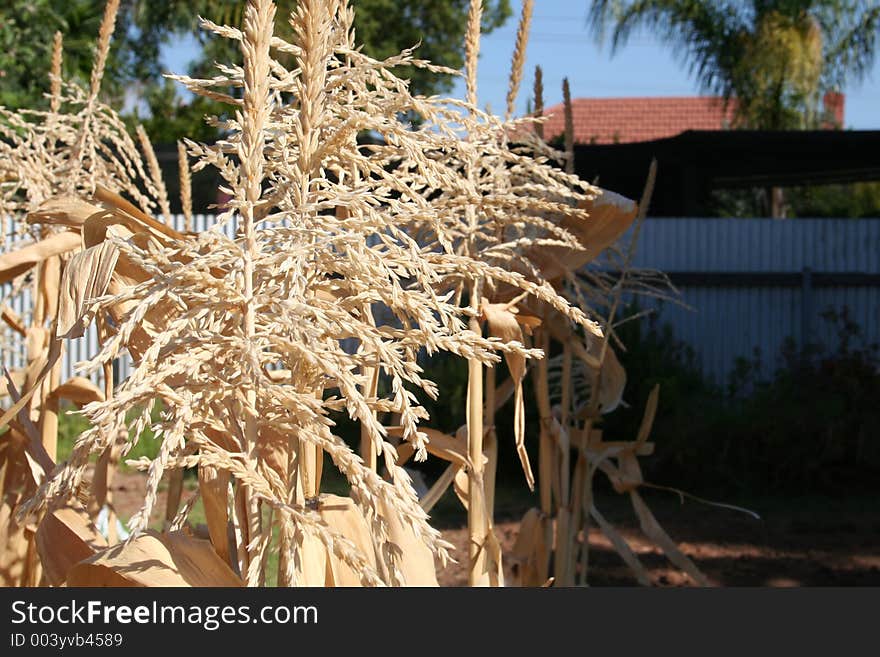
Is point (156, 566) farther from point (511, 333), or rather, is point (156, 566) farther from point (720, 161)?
point (720, 161)

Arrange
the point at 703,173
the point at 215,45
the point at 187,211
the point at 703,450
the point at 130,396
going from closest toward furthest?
the point at 130,396, the point at 187,211, the point at 703,450, the point at 703,173, the point at 215,45

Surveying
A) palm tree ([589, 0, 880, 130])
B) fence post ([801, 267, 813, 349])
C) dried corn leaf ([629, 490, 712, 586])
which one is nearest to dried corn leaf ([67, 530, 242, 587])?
dried corn leaf ([629, 490, 712, 586])

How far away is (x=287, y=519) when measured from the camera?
124 cm

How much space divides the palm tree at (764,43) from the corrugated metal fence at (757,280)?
7.65m

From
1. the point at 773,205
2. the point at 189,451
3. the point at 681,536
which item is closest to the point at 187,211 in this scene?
the point at 189,451

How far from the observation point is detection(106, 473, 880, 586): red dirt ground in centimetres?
501

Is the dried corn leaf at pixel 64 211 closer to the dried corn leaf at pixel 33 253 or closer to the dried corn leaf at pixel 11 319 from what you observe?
the dried corn leaf at pixel 33 253

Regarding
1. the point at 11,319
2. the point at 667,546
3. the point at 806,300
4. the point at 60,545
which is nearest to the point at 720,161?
the point at 806,300

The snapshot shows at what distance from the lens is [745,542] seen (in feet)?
18.9

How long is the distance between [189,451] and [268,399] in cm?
19

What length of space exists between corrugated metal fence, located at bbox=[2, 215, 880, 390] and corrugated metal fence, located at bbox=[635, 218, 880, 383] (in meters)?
0.01

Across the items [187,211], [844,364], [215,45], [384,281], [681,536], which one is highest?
[215,45]

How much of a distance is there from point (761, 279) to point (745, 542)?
501 cm

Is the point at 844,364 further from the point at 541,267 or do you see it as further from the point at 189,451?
the point at 189,451
